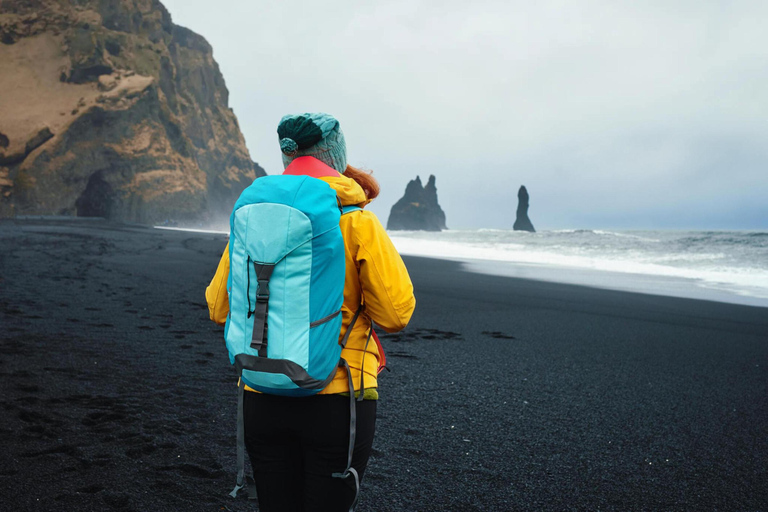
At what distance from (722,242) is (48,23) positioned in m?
74.4

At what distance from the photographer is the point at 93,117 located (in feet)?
174

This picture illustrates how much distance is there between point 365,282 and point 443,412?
2860 mm

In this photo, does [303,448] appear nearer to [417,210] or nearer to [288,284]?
[288,284]

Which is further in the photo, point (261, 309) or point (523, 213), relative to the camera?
point (523, 213)

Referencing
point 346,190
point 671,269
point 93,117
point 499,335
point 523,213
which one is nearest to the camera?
point 346,190

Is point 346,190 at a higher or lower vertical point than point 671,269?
higher

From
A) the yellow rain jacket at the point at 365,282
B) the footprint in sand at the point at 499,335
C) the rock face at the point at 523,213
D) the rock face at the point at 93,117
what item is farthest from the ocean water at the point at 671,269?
the rock face at the point at 523,213

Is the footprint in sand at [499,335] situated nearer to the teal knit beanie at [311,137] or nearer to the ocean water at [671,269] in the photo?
the teal knit beanie at [311,137]

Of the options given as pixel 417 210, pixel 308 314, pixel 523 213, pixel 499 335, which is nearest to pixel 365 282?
pixel 308 314

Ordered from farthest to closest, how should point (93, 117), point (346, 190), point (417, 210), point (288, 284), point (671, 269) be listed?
point (417, 210) → point (93, 117) → point (671, 269) → point (346, 190) → point (288, 284)

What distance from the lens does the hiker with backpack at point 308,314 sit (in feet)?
4.30

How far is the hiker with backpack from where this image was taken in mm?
1311

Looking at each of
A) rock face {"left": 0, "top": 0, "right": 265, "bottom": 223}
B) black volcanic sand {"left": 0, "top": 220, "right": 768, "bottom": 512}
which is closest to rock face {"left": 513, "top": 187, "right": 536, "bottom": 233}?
rock face {"left": 0, "top": 0, "right": 265, "bottom": 223}

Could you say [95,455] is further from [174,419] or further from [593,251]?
[593,251]
